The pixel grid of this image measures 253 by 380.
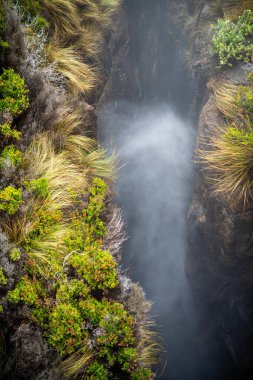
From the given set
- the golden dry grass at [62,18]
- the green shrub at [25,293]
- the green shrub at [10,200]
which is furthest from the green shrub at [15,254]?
the golden dry grass at [62,18]

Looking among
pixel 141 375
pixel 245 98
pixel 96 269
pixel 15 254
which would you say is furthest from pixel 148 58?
pixel 141 375

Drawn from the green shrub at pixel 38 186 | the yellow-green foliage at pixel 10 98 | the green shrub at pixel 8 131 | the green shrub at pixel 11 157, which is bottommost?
the green shrub at pixel 38 186

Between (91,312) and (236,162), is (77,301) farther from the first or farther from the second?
(236,162)

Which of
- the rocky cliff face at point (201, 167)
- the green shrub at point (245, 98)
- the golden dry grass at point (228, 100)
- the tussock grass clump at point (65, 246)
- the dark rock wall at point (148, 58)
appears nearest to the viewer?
the tussock grass clump at point (65, 246)

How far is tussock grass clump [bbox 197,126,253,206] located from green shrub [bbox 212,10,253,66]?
1852 millimetres

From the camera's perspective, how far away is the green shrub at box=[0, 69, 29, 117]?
3.38m

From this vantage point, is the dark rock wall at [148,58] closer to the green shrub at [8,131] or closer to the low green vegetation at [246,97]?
the low green vegetation at [246,97]

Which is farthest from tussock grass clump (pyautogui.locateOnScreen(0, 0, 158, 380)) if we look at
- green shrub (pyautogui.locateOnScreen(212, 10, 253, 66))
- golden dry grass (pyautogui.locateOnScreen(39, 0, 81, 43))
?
green shrub (pyautogui.locateOnScreen(212, 10, 253, 66))

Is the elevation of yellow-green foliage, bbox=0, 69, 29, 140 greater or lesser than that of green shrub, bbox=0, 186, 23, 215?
greater

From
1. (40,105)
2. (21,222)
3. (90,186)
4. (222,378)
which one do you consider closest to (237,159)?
(90,186)

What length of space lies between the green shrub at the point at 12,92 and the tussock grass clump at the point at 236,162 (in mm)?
3503

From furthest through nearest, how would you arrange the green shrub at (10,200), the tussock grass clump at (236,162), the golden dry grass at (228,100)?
the golden dry grass at (228,100)
the tussock grass clump at (236,162)
the green shrub at (10,200)

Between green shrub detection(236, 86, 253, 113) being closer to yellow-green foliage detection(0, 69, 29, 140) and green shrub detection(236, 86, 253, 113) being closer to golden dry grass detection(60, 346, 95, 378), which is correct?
yellow-green foliage detection(0, 69, 29, 140)

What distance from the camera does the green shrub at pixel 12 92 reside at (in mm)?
3383
